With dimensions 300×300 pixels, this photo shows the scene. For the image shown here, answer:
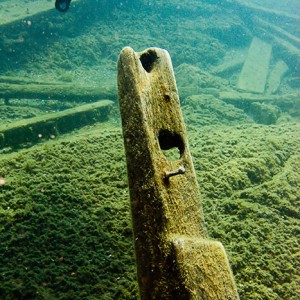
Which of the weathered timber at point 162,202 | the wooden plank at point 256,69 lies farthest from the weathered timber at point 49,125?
the wooden plank at point 256,69

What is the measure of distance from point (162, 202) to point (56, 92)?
22.4ft

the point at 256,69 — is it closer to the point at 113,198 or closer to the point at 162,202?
the point at 113,198

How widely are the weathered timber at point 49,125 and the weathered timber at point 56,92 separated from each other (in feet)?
3.81

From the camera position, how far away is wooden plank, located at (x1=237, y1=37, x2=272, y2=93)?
34.3 ft

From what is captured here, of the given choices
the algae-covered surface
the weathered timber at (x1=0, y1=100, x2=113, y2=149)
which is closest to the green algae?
the algae-covered surface

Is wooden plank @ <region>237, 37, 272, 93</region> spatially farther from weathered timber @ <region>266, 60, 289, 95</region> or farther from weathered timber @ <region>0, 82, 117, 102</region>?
weathered timber @ <region>0, 82, 117, 102</region>

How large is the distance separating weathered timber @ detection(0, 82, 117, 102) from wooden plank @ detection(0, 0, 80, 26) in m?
3.35

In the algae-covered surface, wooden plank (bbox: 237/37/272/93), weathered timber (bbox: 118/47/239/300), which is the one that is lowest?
wooden plank (bbox: 237/37/272/93)

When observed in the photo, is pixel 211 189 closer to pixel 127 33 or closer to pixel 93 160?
pixel 93 160

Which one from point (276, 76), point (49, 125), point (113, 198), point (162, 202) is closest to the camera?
point (162, 202)

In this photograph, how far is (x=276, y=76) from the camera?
40.4ft

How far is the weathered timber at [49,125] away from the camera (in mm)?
5121

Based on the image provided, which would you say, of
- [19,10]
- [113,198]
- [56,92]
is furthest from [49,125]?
[19,10]

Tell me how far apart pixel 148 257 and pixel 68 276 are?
110cm
